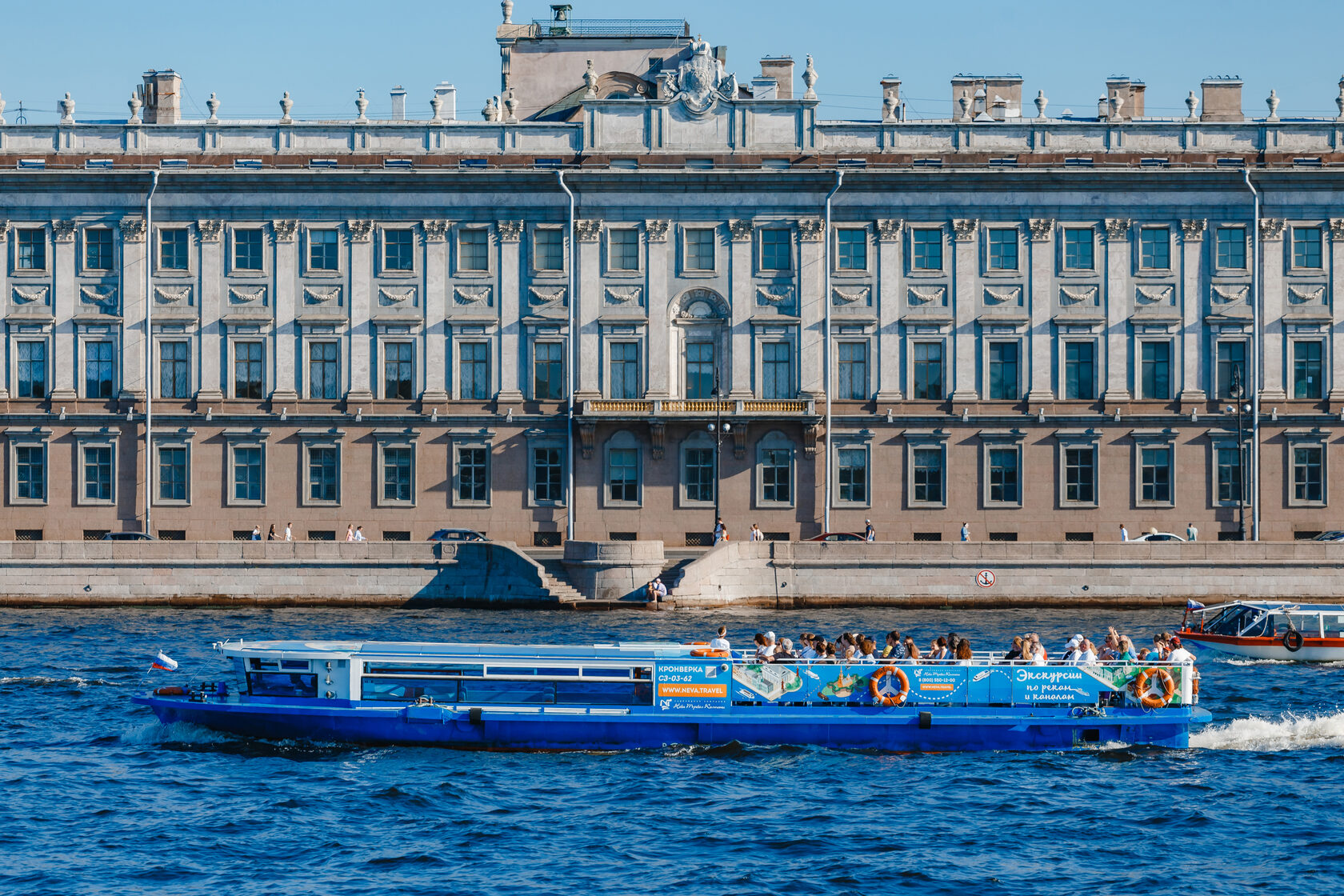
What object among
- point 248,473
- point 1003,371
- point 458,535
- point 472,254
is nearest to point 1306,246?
point 1003,371

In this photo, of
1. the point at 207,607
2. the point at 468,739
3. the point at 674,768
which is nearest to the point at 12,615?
the point at 207,607

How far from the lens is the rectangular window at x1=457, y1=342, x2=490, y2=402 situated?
67.4 m

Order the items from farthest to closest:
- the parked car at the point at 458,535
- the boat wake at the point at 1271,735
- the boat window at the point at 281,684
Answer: the parked car at the point at 458,535
the boat wake at the point at 1271,735
the boat window at the point at 281,684

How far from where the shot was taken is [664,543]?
6744 cm

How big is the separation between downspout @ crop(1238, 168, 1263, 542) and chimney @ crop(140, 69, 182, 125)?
134 feet

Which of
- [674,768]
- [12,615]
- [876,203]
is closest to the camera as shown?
[674,768]

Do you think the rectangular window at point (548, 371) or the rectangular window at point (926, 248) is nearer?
the rectangular window at point (926, 248)

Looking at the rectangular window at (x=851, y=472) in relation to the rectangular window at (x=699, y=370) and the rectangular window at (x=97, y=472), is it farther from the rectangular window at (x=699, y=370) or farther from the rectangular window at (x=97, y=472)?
the rectangular window at (x=97, y=472)

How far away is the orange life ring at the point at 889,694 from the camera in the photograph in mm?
34625

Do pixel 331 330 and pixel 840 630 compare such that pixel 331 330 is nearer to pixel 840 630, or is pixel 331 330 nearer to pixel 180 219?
pixel 180 219

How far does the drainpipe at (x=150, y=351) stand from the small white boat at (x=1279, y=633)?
3816 cm

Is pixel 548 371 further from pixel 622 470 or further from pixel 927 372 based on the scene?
pixel 927 372

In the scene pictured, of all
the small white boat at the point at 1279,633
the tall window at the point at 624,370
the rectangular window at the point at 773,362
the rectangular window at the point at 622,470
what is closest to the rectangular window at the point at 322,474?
the rectangular window at the point at 622,470

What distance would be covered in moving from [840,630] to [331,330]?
25.6 m
